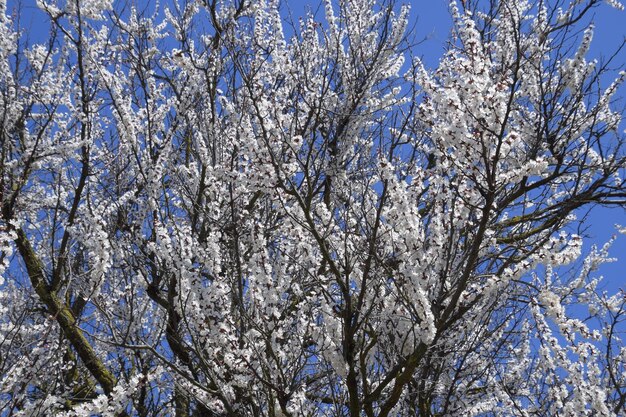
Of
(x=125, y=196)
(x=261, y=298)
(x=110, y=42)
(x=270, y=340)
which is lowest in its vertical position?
(x=270, y=340)

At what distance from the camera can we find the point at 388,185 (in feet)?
14.7

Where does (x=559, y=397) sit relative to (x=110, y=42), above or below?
below

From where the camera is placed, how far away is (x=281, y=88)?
8.29m

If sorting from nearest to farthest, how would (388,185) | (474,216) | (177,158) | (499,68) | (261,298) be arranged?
1. (388,185)
2. (261,298)
3. (474,216)
4. (499,68)
5. (177,158)

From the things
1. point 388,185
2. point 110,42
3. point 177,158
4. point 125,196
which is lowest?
point 388,185

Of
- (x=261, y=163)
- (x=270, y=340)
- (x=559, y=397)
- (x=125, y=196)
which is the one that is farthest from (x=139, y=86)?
(x=559, y=397)

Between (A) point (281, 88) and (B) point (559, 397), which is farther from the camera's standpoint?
(A) point (281, 88)

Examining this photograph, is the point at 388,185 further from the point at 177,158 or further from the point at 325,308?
the point at 177,158

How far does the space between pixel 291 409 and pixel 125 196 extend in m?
3.59

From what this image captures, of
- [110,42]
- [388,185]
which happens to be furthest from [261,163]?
[110,42]

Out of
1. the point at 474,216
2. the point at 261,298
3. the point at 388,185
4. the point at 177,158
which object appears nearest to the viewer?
the point at 388,185

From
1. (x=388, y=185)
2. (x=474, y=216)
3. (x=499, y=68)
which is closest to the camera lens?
(x=388, y=185)

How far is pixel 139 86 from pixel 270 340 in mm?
4653

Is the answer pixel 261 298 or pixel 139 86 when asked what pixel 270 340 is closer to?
pixel 261 298
